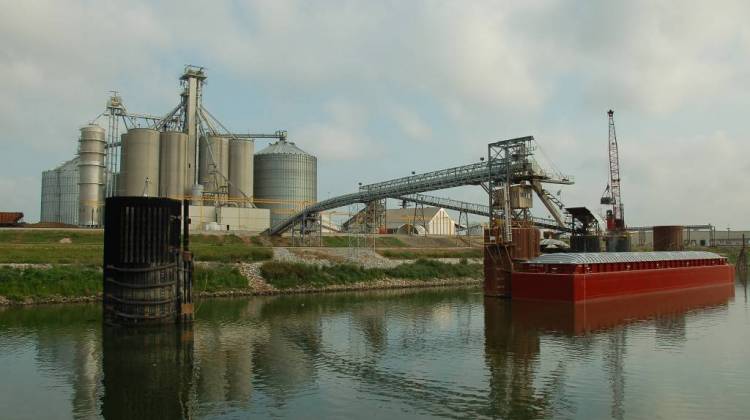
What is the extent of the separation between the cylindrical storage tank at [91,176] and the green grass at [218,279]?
51.1 meters

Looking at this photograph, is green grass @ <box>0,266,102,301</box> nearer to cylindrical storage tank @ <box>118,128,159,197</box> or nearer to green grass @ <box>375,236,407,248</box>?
green grass @ <box>375,236,407,248</box>

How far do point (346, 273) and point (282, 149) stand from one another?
2045 inches

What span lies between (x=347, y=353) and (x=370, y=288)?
116ft

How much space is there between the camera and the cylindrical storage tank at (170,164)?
321ft

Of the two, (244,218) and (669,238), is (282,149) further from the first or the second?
(669,238)

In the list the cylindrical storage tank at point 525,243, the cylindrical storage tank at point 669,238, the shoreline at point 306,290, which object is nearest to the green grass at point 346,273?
the shoreline at point 306,290

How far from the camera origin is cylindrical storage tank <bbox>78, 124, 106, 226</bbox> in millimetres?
98125

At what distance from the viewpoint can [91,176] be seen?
98.8m

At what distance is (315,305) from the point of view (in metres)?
48.3

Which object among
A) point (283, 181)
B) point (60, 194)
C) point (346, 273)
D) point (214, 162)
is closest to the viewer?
point (346, 273)

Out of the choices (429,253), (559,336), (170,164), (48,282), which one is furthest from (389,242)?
(559,336)

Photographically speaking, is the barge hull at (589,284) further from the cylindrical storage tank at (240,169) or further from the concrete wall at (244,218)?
the cylindrical storage tank at (240,169)

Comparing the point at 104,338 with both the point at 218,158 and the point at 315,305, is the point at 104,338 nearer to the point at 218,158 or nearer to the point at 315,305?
the point at 315,305

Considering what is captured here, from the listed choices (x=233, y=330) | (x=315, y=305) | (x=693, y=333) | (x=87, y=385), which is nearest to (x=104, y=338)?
(x=233, y=330)
